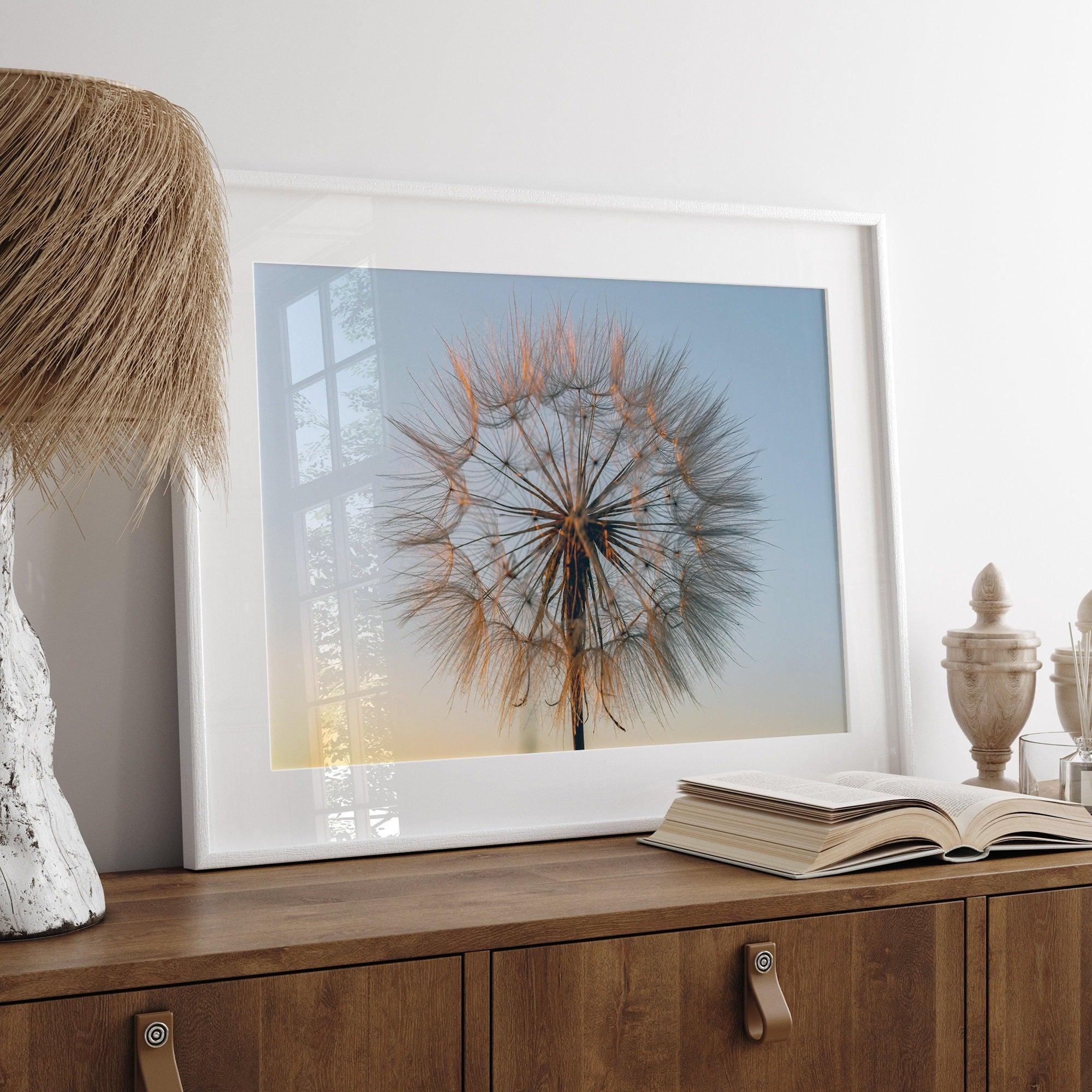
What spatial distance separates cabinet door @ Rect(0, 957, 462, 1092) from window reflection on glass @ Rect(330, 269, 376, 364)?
69cm

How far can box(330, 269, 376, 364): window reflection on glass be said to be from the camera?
1.27 metres

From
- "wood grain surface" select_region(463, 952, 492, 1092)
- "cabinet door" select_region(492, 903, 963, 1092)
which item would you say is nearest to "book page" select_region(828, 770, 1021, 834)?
"cabinet door" select_region(492, 903, 963, 1092)

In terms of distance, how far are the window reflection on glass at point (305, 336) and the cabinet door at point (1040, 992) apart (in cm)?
92

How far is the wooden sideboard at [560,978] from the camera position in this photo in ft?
2.82

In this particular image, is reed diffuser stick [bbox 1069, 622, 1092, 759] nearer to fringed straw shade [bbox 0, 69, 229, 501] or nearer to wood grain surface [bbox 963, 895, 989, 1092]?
wood grain surface [bbox 963, 895, 989, 1092]

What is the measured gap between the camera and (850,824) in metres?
1.09

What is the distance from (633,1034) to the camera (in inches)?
38.3

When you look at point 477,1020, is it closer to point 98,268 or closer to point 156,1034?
point 156,1034

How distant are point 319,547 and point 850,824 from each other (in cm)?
64

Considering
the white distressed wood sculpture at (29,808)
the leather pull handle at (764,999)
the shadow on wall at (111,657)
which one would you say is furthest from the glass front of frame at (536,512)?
the leather pull handle at (764,999)

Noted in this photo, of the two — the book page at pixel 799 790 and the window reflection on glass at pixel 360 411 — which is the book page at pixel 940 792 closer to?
the book page at pixel 799 790

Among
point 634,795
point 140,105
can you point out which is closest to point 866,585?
point 634,795

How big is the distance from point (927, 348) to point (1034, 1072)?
0.92 metres

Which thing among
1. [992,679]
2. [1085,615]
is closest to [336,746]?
[992,679]
